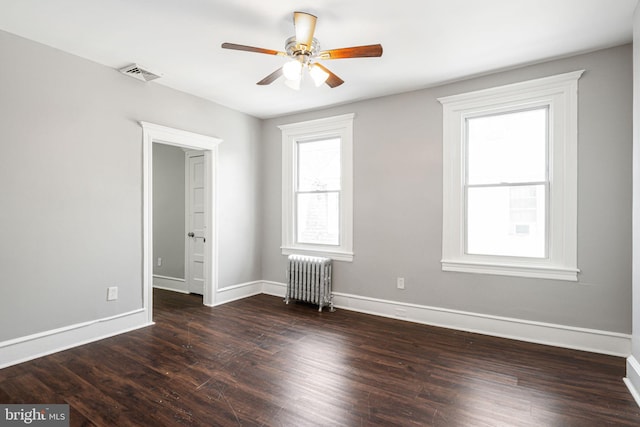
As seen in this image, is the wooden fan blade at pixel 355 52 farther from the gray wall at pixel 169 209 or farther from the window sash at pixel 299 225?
the gray wall at pixel 169 209

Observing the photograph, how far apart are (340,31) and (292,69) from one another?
1.89 ft

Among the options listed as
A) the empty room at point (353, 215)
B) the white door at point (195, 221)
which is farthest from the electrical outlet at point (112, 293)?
the white door at point (195, 221)

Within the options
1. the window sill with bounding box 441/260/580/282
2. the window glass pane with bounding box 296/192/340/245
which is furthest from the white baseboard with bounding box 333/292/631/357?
the window glass pane with bounding box 296/192/340/245

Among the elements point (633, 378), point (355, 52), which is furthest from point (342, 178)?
point (633, 378)

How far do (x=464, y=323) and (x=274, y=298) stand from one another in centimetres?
259

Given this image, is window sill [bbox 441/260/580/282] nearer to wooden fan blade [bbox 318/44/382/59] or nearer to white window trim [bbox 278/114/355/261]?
white window trim [bbox 278/114/355/261]

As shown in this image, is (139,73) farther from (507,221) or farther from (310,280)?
(507,221)

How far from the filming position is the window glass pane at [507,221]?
327cm

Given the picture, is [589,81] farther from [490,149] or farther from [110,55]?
[110,55]

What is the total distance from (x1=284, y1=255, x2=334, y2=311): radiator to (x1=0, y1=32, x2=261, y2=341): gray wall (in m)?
1.86

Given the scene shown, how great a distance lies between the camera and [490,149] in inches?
139

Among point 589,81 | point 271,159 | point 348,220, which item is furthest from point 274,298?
point 589,81

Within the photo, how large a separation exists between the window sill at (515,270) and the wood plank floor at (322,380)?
2.17ft

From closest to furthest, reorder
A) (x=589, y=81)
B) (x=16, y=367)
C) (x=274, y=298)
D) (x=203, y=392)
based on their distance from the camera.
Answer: (x=203, y=392), (x=16, y=367), (x=589, y=81), (x=274, y=298)
